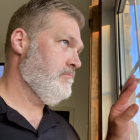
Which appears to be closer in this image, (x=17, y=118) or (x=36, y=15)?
(x=17, y=118)

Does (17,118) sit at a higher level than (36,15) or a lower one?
lower

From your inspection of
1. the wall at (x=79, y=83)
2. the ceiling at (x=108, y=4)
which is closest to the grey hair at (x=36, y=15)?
the ceiling at (x=108, y=4)

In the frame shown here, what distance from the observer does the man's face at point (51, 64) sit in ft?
1.86

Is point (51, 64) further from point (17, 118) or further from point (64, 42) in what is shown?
point (17, 118)

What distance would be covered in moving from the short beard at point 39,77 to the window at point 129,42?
1.15 feet

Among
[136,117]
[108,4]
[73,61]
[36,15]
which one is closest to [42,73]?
[73,61]

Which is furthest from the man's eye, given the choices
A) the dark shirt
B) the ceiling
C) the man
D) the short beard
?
the ceiling

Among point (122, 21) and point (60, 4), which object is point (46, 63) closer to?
point (60, 4)

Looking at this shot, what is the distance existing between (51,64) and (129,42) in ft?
1.61

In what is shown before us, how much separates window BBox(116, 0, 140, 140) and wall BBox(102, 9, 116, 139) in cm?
4

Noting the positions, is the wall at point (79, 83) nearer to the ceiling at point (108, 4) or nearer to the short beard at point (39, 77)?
the ceiling at point (108, 4)

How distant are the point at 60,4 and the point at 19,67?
0.33 m

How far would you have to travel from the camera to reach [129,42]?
0.81 meters

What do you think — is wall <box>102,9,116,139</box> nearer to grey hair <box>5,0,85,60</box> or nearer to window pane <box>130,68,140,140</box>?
window pane <box>130,68,140,140</box>
